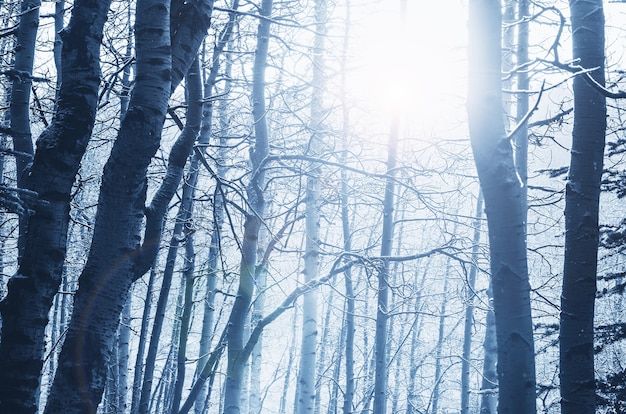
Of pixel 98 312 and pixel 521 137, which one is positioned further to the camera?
pixel 521 137

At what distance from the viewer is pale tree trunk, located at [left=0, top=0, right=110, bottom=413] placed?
9.50ft

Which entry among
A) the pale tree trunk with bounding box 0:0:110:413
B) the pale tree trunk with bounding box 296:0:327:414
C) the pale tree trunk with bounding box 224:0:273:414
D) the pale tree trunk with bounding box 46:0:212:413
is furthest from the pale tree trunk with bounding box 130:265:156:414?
the pale tree trunk with bounding box 46:0:212:413

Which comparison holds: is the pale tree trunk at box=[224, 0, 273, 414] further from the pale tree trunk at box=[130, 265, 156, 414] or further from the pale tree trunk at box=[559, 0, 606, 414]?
the pale tree trunk at box=[559, 0, 606, 414]

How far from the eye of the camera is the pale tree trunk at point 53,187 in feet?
9.50

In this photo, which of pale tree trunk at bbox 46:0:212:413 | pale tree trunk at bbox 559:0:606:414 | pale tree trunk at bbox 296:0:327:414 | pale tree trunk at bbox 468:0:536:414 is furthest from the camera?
pale tree trunk at bbox 296:0:327:414

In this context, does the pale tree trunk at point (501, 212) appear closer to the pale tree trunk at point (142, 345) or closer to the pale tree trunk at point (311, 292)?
the pale tree trunk at point (311, 292)

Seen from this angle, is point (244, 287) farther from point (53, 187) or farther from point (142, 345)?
point (142, 345)

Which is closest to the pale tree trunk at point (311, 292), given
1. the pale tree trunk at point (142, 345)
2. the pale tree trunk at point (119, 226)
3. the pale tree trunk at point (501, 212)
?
the pale tree trunk at point (142, 345)

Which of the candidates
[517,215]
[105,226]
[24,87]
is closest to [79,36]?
[105,226]

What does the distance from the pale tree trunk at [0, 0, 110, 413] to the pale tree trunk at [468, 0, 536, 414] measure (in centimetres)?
217

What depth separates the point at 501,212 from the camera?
9.49ft

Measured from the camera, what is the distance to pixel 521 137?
9047mm

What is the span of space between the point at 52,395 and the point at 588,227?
3.81 meters

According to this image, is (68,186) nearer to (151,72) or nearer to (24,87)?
(151,72)
